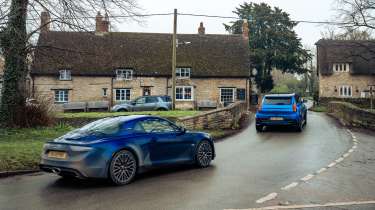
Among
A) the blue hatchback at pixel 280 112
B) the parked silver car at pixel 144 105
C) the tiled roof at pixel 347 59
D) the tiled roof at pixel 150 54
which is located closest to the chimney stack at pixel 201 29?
the tiled roof at pixel 150 54

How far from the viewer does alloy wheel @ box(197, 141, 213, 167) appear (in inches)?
408

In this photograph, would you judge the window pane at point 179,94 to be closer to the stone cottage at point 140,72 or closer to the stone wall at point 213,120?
the stone cottage at point 140,72

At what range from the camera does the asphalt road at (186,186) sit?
6.84 meters

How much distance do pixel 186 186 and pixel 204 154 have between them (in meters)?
2.44

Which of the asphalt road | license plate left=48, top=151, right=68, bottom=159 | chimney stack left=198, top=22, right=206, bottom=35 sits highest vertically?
chimney stack left=198, top=22, right=206, bottom=35

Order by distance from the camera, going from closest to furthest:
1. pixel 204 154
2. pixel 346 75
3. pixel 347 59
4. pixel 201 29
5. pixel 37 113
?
pixel 204 154, pixel 37 113, pixel 201 29, pixel 347 59, pixel 346 75

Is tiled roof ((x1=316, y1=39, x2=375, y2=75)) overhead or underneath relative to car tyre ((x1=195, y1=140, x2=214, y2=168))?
overhead

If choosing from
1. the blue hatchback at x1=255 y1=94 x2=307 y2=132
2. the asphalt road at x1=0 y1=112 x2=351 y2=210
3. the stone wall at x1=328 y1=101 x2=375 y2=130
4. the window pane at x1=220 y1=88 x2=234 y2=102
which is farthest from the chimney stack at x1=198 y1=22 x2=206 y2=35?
the asphalt road at x1=0 y1=112 x2=351 y2=210

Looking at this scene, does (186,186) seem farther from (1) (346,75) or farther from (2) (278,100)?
(1) (346,75)

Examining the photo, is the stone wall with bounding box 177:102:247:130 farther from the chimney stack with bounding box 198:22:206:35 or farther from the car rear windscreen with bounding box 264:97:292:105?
the chimney stack with bounding box 198:22:206:35

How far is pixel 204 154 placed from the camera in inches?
414

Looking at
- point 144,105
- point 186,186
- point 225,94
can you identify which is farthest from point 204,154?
point 225,94

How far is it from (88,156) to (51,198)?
A: 106cm

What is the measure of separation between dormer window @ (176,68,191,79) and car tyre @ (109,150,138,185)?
3478 cm
